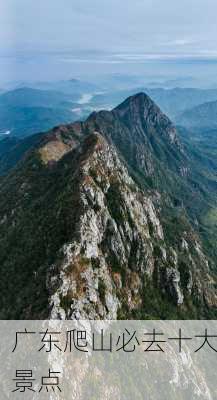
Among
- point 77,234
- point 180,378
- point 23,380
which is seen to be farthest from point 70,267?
point 180,378

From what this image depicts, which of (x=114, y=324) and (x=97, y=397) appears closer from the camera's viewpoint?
(x=97, y=397)

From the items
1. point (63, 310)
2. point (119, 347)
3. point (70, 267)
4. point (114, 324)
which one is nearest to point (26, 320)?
point (63, 310)

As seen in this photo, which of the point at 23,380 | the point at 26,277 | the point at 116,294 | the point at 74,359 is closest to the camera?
the point at 23,380

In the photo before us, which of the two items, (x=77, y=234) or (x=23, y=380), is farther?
(x=77, y=234)

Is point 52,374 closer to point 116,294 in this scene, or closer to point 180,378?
point 116,294

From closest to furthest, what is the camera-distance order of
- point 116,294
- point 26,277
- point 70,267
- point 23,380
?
point 23,380 < point 70,267 < point 26,277 < point 116,294

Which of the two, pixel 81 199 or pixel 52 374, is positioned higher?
pixel 81 199

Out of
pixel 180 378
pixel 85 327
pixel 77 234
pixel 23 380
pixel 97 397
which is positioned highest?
pixel 77 234

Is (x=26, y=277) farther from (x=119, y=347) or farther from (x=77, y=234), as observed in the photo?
(x=119, y=347)

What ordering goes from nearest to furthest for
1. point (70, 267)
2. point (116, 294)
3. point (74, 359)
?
point (74, 359), point (70, 267), point (116, 294)
